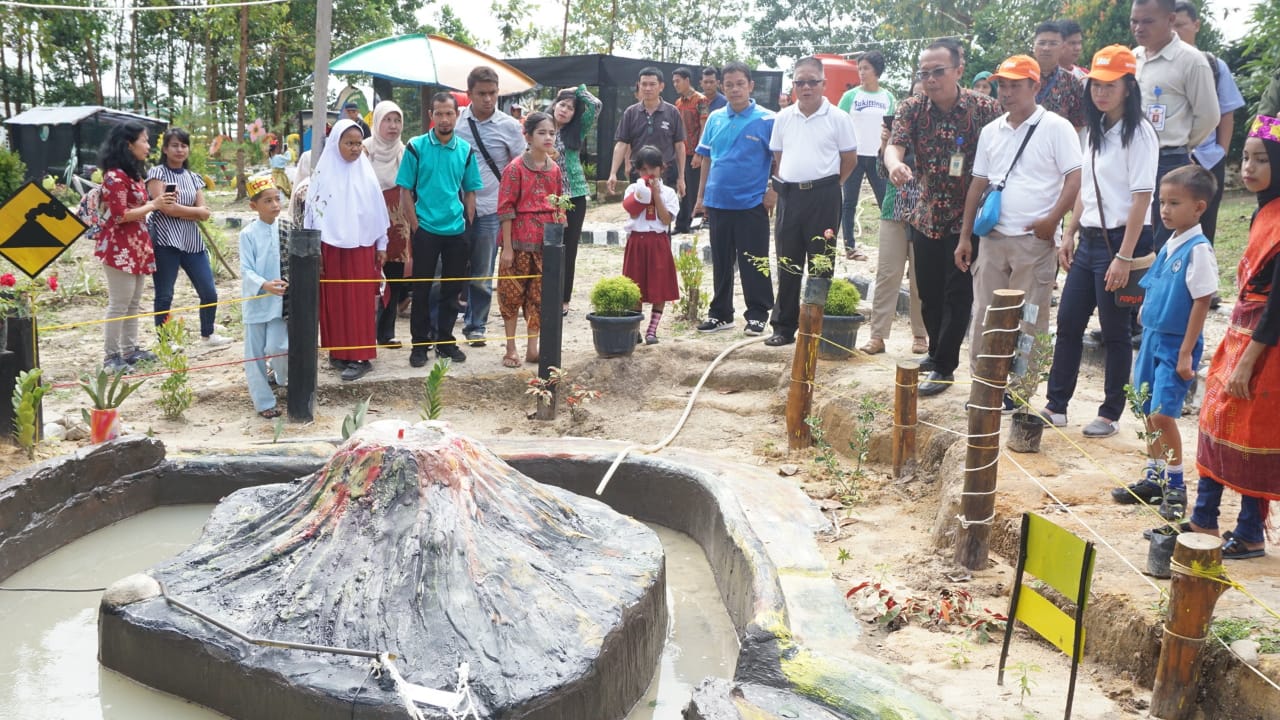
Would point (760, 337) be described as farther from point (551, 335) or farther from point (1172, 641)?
point (1172, 641)

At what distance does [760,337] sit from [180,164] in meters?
4.69

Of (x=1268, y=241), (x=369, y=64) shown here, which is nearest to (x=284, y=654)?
(x=1268, y=241)

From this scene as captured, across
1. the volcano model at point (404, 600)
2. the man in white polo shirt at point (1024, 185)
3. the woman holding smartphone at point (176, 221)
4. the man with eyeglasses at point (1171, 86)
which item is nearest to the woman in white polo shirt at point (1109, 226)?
the man in white polo shirt at point (1024, 185)

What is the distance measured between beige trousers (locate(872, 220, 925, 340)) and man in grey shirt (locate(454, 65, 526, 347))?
285 cm

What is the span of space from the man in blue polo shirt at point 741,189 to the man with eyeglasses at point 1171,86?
2546 millimetres

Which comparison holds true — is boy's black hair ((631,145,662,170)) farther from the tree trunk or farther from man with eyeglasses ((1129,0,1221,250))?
the tree trunk

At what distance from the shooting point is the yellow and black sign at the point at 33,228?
5992 mm

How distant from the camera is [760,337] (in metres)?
8.11

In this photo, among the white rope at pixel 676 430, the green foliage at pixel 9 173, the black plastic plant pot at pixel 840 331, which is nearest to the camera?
the white rope at pixel 676 430

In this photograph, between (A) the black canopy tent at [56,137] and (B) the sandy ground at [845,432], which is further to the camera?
(A) the black canopy tent at [56,137]

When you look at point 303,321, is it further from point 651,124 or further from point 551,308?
point 651,124

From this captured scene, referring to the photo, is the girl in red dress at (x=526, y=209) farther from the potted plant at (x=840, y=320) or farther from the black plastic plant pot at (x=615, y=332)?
the potted plant at (x=840, y=320)

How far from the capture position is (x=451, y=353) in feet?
25.5

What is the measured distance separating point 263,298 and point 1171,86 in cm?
582
